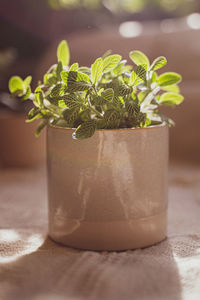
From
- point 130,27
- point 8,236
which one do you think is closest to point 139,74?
point 8,236

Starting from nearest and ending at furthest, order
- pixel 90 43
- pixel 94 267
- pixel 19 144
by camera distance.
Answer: pixel 94 267 < pixel 19 144 < pixel 90 43

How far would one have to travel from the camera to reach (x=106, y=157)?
47cm

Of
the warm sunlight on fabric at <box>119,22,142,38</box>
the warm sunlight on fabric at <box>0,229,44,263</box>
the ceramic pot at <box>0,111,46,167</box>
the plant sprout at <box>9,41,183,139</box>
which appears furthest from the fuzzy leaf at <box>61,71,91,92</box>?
the warm sunlight on fabric at <box>119,22,142,38</box>

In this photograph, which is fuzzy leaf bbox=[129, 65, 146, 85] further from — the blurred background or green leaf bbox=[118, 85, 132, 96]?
the blurred background

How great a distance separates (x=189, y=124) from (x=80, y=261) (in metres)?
0.80

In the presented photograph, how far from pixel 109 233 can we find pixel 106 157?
0.10 m

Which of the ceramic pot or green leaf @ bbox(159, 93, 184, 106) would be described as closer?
green leaf @ bbox(159, 93, 184, 106)

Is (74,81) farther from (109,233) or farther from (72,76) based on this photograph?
(109,233)

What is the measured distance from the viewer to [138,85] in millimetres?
499

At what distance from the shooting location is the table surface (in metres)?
0.38

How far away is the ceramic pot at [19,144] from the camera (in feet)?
3.31

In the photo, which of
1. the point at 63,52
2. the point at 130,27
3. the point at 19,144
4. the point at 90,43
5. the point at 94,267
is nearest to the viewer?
the point at 94,267

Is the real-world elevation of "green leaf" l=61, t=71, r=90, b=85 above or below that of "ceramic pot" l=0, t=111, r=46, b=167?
above

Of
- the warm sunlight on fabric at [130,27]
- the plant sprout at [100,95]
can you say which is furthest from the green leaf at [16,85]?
the warm sunlight on fabric at [130,27]
